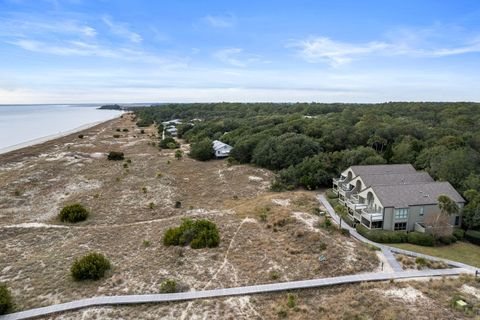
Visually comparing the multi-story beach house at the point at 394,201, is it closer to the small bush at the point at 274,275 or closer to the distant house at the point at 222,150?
the small bush at the point at 274,275

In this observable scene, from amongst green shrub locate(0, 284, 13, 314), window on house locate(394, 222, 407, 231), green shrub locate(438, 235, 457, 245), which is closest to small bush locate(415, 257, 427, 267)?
green shrub locate(438, 235, 457, 245)

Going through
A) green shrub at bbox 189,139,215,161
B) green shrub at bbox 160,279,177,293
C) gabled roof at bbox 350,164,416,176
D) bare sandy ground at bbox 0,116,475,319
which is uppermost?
gabled roof at bbox 350,164,416,176

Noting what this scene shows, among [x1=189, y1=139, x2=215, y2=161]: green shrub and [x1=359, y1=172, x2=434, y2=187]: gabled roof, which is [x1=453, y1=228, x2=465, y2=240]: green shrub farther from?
[x1=189, y1=139, x2=215, y2=161]: green shrub

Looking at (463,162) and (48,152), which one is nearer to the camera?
(463,162)

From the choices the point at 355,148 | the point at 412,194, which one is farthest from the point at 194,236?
the point at 355,148

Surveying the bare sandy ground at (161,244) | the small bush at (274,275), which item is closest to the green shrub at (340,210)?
the bare sandy ground at (161,244)

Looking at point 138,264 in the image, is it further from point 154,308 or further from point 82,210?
point 82,210

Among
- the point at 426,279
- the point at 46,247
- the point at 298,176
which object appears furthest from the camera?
the point at 298,176

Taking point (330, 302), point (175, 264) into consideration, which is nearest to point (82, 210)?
point (175, 264)
